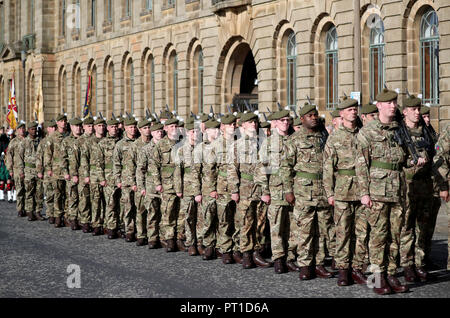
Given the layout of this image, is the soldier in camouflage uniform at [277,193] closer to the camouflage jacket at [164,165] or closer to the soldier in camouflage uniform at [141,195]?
the camouflage jacket at [164,165]

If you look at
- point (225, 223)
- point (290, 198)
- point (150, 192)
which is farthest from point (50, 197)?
point (290, 198)

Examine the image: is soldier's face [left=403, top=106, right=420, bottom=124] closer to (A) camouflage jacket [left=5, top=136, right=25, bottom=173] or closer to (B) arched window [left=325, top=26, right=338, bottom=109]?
(A) camouflage jacket [left=5, top=136, right=25, bottom=173]

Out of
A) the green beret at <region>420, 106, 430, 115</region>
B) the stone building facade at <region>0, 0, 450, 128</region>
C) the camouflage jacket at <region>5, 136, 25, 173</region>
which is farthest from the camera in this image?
the stone building facade at <region>0, 0, 450, 128</region>

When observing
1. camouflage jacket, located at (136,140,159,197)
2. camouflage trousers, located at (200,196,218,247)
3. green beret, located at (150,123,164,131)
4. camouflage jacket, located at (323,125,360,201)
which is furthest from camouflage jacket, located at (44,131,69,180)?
camouflage jacket, located at (323,125,360,201)

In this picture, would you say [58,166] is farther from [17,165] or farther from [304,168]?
[304,168]

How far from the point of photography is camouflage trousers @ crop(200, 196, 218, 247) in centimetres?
1197

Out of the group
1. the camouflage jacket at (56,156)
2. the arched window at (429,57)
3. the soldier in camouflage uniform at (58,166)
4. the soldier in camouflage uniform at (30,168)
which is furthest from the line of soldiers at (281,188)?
the arched window at (429,57)

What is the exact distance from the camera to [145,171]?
1341 centimetres

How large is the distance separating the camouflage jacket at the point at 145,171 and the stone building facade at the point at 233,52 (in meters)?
6.25

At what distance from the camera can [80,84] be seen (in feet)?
148

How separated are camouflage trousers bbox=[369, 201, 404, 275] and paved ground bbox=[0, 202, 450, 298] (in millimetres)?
368

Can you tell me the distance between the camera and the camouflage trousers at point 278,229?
1058 centimetres
